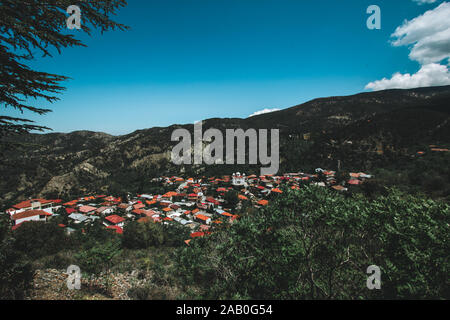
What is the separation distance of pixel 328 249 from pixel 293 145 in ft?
205

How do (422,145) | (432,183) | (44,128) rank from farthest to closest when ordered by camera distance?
(422,145)
(432,183)
(44,128)

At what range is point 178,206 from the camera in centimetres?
3650

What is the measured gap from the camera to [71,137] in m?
103

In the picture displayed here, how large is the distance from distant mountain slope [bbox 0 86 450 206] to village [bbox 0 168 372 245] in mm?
8604

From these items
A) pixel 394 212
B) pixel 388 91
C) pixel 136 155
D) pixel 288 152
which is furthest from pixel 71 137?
pixel 388 91

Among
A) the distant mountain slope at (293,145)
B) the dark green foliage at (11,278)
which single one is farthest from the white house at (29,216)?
the dark green foliage at (11,278)

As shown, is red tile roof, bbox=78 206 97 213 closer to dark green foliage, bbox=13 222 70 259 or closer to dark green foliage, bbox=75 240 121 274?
dark green foliage, bbox=13 222 70 259

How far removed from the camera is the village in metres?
28.8

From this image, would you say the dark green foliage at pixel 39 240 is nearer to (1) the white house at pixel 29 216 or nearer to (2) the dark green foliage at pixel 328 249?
(2) the dark green foliage at pixel 328 249

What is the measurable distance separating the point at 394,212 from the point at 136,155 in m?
84.2

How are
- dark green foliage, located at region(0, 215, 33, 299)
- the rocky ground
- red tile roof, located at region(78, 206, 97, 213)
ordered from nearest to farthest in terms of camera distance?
1. dark green foliage, located at region(0, 215, 33, 299)
2. the rocky ground
3. red tile roof, located at region(78, 206, 97, 213)

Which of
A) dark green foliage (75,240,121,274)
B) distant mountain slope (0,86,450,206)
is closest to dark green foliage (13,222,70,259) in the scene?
distant mountain slope (0,86,450,206)
